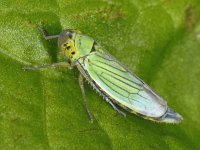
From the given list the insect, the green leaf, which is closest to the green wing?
the insect

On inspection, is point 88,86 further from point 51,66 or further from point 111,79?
point 51,66

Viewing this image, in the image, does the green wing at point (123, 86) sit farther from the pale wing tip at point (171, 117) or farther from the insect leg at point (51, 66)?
the insect leg at point (51, 66)

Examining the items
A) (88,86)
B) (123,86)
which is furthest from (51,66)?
(123,86)

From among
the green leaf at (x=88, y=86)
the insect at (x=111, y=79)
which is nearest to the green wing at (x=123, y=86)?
the insect at (x=111, y=79)

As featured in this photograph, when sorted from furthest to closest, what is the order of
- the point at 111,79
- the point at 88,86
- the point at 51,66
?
the point at 88,86
the point at 111,79
the point at 51,66

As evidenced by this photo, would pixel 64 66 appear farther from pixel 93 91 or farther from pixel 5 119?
pixel 5 119
